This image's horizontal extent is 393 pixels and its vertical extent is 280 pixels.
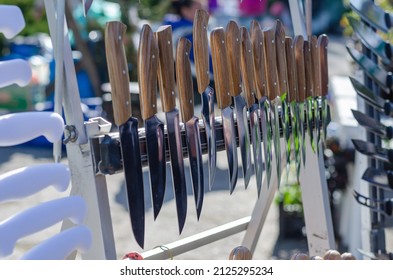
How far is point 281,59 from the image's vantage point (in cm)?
148

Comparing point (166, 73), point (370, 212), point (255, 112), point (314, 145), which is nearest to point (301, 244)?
point (370, 212)

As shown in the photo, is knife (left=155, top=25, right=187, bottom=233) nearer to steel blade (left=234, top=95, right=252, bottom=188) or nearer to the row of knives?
the row of knives

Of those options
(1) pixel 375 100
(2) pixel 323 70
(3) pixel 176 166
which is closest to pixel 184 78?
(3) pixel 176 166

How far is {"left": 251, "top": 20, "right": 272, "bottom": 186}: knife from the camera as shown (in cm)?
140

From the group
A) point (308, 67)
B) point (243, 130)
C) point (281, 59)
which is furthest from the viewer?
point (308, 67)

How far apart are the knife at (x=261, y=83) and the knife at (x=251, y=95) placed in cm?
1

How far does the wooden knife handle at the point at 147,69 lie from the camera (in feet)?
3.79

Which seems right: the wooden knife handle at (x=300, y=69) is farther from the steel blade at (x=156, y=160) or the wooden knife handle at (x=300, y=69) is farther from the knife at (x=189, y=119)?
the steel blade at (x=156, y=160)

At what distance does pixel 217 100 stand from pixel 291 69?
0.25 metres

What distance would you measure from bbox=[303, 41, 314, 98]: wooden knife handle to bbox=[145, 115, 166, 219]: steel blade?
1.74ft

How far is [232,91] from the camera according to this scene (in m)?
1.36

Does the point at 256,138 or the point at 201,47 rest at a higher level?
the point at 201,47

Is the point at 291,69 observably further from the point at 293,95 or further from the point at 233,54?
the point at 233,54

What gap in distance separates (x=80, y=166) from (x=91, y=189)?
0.05m
